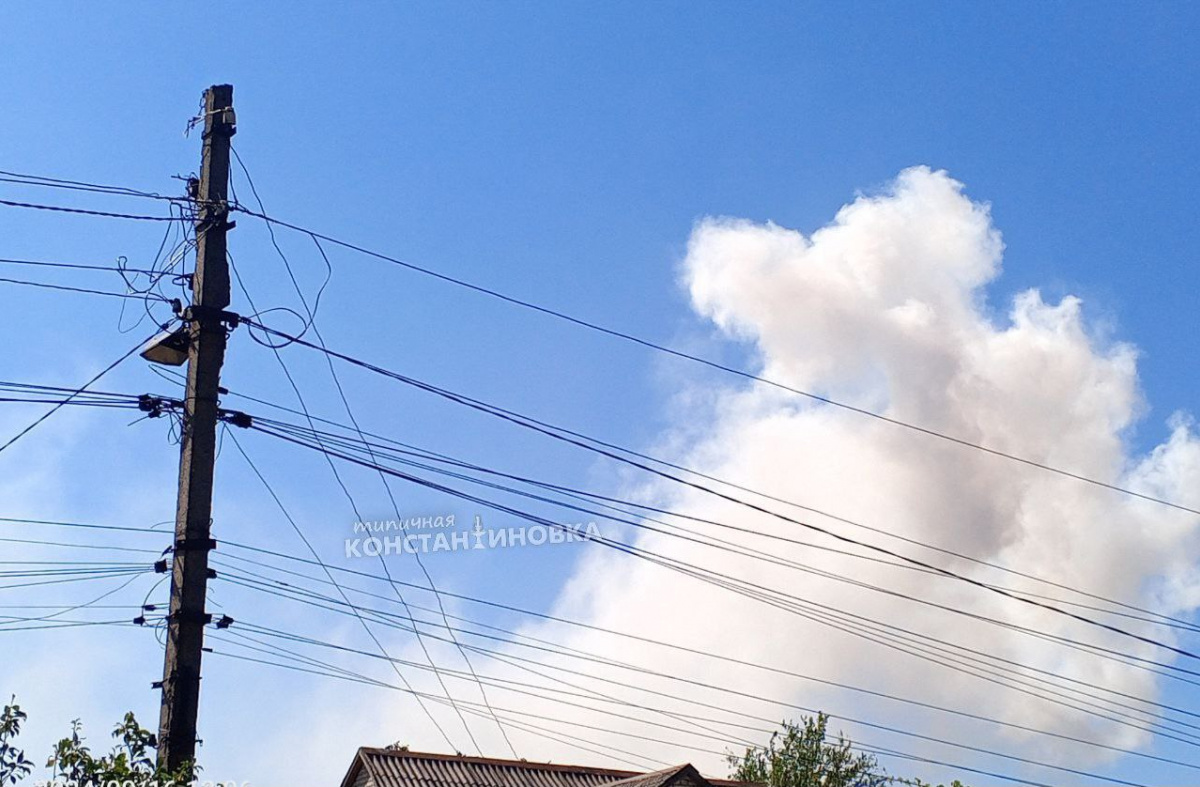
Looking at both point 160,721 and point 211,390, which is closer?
point 160,721

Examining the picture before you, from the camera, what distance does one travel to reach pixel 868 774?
58969mm

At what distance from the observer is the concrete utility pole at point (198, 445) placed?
44.3 ft

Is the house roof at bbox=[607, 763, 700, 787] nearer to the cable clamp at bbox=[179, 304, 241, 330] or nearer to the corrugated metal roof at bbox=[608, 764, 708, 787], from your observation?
the corrugated metal roof at bbox=[608, 764, 708, 787]

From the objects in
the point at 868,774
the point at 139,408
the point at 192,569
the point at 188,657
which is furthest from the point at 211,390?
the point at 868,774

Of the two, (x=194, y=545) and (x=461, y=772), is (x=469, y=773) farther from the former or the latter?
(x=194, y=545)

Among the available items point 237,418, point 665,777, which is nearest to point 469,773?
point 665,777

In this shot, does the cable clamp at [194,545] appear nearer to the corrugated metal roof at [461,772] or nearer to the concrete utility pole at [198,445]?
the concrete utility pole at [198,445]

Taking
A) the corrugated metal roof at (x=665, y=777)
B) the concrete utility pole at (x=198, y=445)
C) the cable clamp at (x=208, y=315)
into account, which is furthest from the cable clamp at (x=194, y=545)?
the corrugated metal roof at (x=665, y=777)

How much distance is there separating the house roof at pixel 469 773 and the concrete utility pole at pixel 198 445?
16.5 meters

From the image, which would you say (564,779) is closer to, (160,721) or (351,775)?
(351,775)

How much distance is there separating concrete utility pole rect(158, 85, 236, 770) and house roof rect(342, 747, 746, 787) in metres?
16.5

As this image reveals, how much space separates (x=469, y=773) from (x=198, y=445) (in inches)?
724

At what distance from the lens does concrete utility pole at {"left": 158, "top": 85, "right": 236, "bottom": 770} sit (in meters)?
13.5

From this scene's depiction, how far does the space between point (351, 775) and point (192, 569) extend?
63.7ft
